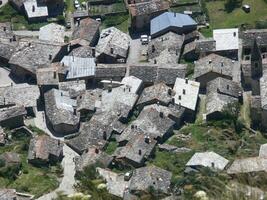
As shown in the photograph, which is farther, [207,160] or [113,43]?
[113,43]

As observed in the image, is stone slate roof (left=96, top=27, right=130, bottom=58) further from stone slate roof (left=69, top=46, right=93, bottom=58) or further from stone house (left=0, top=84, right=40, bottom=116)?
stone house (left=0, top=84, right=40, bottom=116)

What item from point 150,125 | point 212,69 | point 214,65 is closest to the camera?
point 150,125

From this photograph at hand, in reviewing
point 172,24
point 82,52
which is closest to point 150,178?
point 82,52

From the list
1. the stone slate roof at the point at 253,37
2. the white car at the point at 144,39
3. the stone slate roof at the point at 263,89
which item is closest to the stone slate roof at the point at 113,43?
the white car at the point at 144,39

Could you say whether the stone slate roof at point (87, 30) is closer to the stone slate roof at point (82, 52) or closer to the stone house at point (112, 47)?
the stone house at point (112, 47)

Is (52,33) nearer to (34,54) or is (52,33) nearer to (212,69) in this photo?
(34,54)

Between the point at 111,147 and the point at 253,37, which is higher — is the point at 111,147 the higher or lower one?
the lower one

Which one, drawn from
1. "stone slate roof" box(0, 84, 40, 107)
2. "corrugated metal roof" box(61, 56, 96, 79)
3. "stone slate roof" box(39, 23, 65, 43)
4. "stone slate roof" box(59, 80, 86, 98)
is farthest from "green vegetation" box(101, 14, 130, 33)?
"stone slate roof" box(0, 84, 40, 107)

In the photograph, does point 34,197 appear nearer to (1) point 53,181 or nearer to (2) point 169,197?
(1) point 53,181
